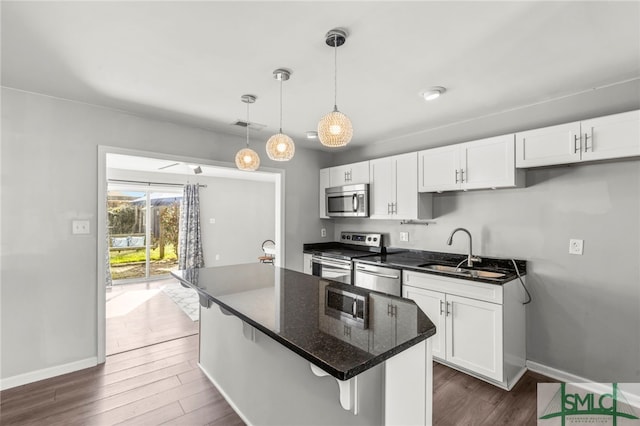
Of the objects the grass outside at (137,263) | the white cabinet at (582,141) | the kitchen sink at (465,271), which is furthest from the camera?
the grass outside at (137,263)

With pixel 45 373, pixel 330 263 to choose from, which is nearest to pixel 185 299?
pixel 45 373

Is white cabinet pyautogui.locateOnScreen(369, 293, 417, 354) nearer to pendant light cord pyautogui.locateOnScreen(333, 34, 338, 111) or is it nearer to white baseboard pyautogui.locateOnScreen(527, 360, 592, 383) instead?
pendant light cord pyautogui.locateOnScreen(333, 34, 338, 111)

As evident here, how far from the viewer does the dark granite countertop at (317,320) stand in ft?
3.33

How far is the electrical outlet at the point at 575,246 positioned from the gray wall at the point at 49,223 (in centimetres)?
408

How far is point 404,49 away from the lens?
185cm

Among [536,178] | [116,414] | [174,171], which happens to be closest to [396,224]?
[536,178]

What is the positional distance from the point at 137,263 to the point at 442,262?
6.11m

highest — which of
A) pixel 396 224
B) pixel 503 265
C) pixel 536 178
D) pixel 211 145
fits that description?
pixel 211 145

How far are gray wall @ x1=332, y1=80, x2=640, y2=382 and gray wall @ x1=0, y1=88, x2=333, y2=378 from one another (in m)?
3.72

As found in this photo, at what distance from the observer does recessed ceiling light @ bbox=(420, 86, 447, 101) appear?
94.3 inches

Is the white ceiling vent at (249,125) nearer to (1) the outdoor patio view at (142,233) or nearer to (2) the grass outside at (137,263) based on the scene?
(1) the outdoor patio view at (142,233)

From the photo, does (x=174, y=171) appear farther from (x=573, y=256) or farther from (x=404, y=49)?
(x=573, y=256)

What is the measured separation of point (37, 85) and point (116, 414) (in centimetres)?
257

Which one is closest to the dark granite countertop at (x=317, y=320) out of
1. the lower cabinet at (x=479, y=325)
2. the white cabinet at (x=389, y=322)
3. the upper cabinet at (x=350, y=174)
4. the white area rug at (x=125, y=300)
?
the white cabinet at (x=389, y=322)
